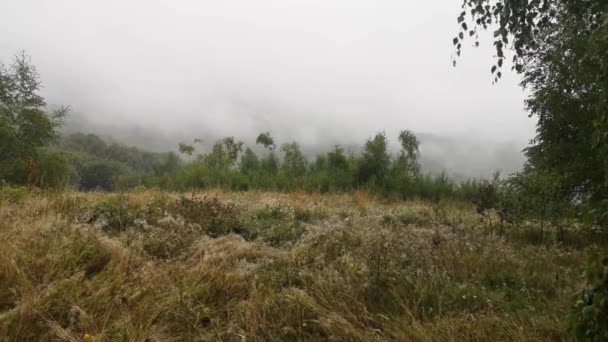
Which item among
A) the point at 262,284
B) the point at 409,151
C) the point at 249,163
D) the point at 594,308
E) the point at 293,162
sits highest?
the point at 409,151

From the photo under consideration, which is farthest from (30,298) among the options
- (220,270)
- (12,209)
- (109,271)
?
(12,209)

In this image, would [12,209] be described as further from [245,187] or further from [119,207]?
[245,187]

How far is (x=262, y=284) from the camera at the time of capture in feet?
10.3

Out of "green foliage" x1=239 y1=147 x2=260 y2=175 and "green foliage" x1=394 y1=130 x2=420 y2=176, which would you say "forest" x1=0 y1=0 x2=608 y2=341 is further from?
"green foliage" x1=239 y1=147 x2=260 y2=175

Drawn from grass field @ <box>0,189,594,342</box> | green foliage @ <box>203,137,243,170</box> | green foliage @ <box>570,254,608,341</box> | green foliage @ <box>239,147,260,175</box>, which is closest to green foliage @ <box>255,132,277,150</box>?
green foliage @ <box>203,137,243,170</box>

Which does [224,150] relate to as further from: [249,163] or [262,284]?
[262,284]

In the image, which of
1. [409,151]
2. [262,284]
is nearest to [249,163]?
[409,151]

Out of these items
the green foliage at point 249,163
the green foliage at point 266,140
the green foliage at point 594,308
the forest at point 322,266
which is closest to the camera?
the green foliage at point 594,308

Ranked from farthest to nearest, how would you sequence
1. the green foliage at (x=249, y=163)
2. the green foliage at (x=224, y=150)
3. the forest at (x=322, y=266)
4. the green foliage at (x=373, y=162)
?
1. the green foliage at (x=224, y=150)
2. the green foliage at (x=249, y=163)
3. the green foliage at (x=373, y=162)
4. the forest at (x=322, y=266)

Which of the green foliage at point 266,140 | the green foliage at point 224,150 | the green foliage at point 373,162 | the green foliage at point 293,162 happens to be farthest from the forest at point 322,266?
the green foliage at point 266,140

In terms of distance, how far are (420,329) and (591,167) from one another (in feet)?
20.8

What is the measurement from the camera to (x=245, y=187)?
14375 millimetres

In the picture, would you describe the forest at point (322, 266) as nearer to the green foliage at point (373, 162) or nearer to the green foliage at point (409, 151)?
the green foliage at point (373, 162)

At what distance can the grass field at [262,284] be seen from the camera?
2496mm
